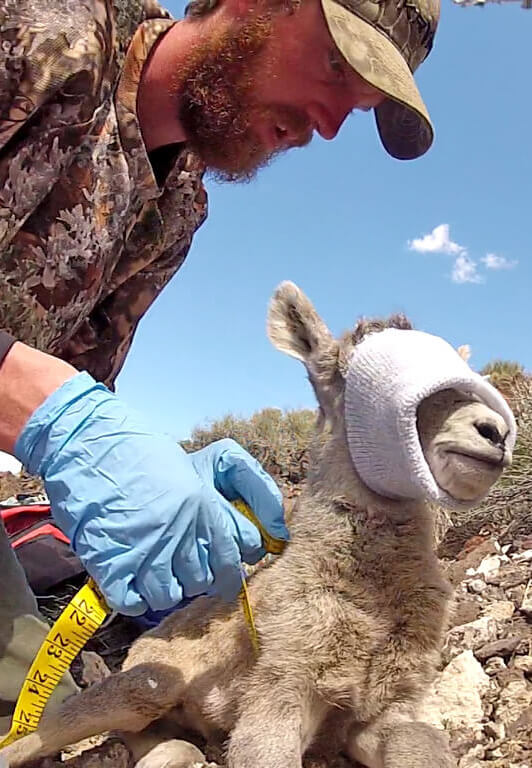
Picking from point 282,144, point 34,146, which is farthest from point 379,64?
point 34,146

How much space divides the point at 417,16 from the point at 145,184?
1.31 m

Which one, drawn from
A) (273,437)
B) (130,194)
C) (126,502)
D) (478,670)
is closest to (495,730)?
(478,670)

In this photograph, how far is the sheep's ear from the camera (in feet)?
8.79

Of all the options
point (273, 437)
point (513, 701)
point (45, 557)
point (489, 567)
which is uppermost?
point (513, 701)

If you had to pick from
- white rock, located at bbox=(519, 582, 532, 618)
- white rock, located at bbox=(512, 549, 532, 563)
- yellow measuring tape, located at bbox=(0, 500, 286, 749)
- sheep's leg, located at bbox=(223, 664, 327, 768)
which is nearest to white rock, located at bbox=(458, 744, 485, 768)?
sheep's leg, located at bbox=(223, 664, 327, 768)

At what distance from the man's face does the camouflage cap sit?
177mm

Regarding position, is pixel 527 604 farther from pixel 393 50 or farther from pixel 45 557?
pixel 393 50

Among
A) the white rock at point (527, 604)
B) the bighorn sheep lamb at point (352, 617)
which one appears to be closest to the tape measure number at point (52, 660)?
the bighorn sheep lamb at point (352, 617)

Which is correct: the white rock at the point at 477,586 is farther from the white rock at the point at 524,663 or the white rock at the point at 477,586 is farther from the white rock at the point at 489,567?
the white rock at the point at 524,663

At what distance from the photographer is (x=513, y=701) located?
8.21 ft

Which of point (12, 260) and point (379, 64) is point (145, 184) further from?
point (379, 64)

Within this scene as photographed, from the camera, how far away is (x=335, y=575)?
7.59 ft

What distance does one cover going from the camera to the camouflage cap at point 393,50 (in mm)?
3072

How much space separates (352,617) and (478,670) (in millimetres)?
780
